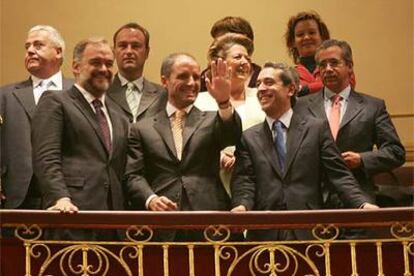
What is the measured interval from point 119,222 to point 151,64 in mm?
3222

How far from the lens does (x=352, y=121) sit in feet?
16.6

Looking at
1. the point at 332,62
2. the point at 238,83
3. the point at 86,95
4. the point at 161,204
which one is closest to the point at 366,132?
the point at 332,62

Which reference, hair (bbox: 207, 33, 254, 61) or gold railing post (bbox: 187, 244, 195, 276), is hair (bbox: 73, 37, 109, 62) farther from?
gold railing post (bbox: 187, 244, 195, 276)

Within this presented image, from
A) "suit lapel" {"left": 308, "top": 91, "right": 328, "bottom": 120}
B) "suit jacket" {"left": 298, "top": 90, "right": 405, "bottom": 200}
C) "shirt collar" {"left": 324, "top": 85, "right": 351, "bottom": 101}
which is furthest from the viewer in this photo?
"shirt collar" {"left": 324, "top": 85, "right": 351, "bottom": 101}

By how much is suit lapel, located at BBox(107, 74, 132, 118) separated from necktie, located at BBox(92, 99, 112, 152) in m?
0.42

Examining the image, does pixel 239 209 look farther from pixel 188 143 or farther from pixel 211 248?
pixel 188 143

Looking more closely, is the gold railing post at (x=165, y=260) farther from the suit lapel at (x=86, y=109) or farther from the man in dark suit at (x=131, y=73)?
the man in dark suit at (x=131, y=73)

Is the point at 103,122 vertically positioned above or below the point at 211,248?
above

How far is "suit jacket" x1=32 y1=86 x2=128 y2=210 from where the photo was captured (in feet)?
14.8

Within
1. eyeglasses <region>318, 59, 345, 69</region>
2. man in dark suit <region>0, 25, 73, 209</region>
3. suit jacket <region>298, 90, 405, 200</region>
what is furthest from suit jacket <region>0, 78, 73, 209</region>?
eyeglasses <region>318, 59, 345, 69</region>

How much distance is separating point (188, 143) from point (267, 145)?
Result: 1.22 ft

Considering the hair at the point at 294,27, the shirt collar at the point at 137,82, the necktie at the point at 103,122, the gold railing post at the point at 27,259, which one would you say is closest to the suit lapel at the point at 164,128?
the necktie at the point at 103,122

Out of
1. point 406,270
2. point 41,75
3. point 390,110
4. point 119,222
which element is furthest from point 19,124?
point 390,110

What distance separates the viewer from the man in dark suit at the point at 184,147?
4.64 m
